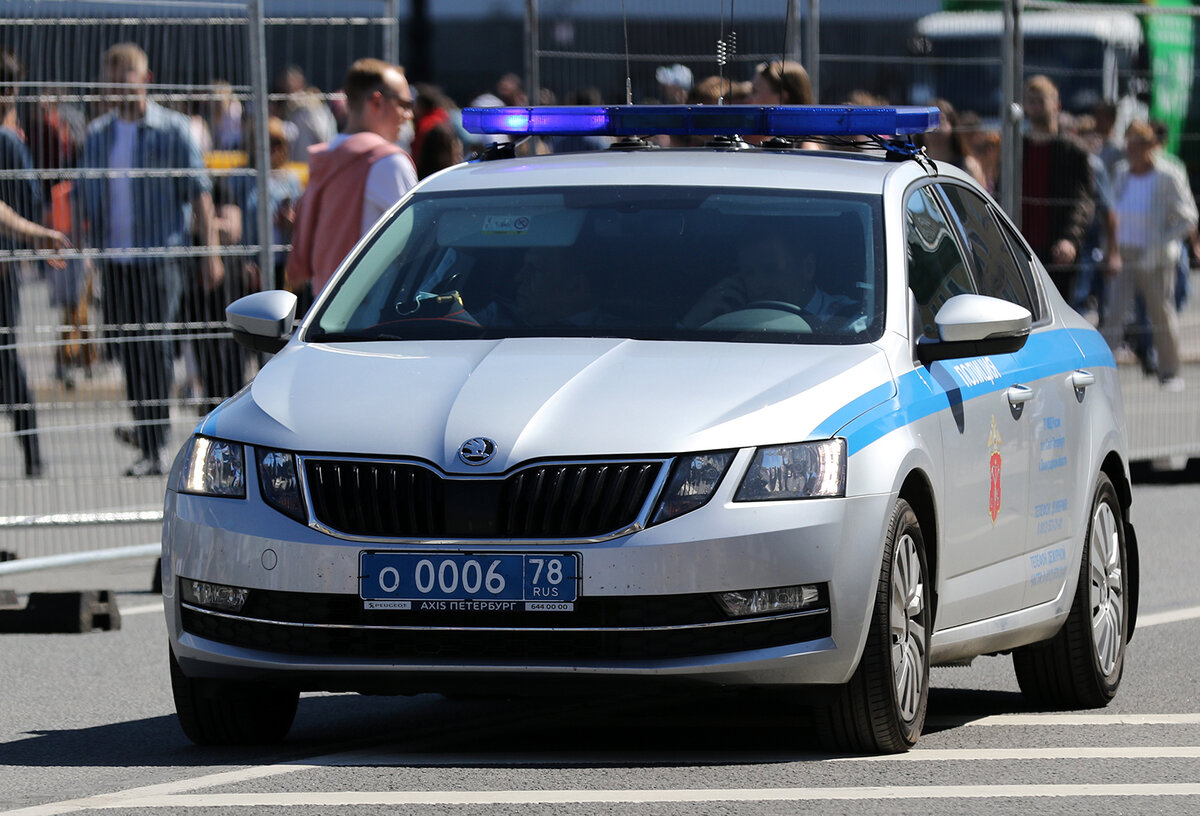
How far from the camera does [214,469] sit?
21.7 ft

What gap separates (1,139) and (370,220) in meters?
1.55

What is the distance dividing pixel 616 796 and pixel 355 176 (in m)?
5.45

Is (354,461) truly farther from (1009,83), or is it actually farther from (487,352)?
(1009,83)

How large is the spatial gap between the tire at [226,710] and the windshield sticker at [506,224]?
4.86ft

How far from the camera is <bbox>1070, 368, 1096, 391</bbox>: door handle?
8008 mm

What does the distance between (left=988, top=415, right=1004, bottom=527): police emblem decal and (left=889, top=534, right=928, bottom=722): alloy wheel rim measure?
560 millimetres

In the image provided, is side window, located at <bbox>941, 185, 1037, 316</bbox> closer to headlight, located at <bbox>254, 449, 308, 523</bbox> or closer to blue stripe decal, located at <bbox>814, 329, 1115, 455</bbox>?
blue stripe decal, located at <bbox>814, 329, 1115, 455</bbox>

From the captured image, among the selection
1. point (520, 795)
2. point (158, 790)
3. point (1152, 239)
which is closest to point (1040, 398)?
point (520, 795)

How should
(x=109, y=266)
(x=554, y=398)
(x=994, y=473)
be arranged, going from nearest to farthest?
1. (x=554, y=398)
2. (x=994, y=473)
3. (x=109, y=266)

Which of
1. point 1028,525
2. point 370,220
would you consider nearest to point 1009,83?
A: point 370,220

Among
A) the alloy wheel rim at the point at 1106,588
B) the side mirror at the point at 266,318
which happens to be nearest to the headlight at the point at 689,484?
the side mirror at the point at 266,318

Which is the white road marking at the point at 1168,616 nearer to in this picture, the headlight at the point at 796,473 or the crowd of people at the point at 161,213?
the crowd of people at the point at 161,213

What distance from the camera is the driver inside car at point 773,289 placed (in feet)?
23.4

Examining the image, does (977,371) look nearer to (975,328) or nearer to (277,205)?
(975,328)
